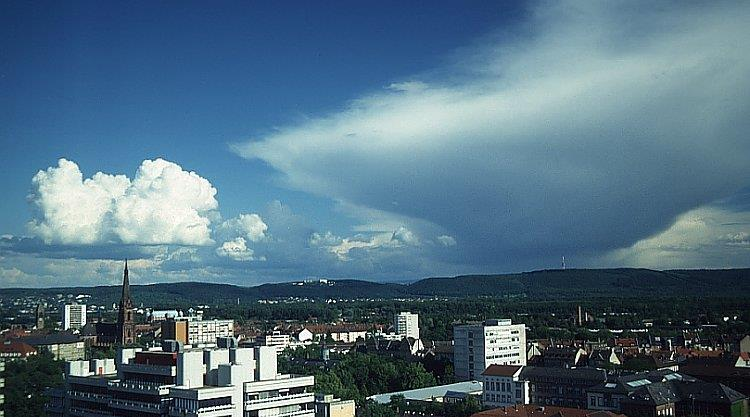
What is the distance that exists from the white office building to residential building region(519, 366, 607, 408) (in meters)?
21.6

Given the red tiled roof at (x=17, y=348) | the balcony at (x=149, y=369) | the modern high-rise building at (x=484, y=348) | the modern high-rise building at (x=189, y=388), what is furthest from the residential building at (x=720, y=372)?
the red tiled roof at (x=17, y=348)

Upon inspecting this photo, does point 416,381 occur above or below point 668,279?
below

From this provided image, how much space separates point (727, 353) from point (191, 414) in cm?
2098

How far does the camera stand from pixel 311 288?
121 metres

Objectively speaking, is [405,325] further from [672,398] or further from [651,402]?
[651,402]

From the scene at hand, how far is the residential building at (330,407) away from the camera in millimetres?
18703

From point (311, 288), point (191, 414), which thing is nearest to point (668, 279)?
point (191, 414)

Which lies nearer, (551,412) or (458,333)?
(551,412)

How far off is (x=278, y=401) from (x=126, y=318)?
23652 millimetres

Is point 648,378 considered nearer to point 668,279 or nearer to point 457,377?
point 457,377

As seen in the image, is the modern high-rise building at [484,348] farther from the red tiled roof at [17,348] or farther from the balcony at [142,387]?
the red tiled roof at [17,348]

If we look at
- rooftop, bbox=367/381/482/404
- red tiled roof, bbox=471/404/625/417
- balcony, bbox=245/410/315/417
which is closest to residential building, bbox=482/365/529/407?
rooftop, bbox=367/381/482/404

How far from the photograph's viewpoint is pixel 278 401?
51.3 ft

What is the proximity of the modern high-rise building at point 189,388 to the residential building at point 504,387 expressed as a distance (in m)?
10.0
